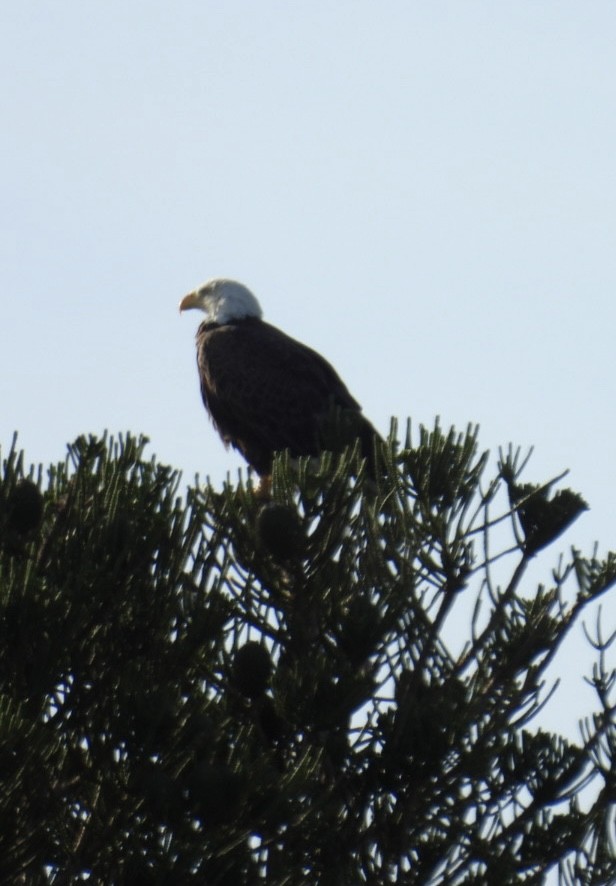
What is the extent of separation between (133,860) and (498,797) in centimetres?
131

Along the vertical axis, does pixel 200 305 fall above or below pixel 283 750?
above

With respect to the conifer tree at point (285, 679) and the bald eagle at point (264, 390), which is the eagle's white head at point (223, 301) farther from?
the conifer tree at point (285, 679)

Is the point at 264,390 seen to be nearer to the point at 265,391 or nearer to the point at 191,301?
the point at 265,391

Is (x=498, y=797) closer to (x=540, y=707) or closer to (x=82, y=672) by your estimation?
(x=540, y=707)

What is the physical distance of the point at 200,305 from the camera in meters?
11.7

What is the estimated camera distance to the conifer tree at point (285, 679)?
4668mm

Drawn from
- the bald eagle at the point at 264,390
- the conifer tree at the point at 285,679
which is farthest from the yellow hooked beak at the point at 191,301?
the conifer tree at the point at 285,679

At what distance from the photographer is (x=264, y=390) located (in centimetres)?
991

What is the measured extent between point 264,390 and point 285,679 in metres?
5.15

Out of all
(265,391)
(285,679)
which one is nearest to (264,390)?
(265,391)

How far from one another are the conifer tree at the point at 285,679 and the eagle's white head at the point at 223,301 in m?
5.77

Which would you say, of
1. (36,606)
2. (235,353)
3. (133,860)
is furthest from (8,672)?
(235,353)

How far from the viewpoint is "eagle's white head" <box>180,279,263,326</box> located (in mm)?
11305

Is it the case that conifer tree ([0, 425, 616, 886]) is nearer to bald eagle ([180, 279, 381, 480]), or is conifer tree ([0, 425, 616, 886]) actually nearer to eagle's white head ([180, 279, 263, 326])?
bald eagle ([180, 279, 381, 480])
